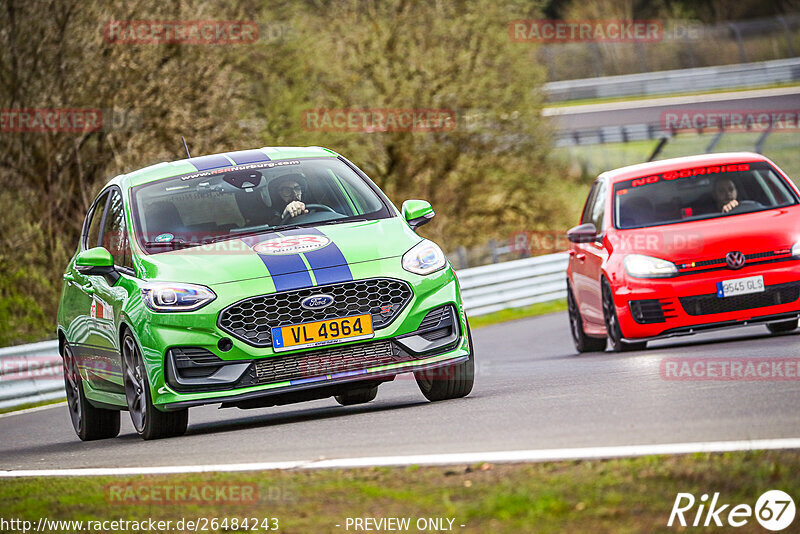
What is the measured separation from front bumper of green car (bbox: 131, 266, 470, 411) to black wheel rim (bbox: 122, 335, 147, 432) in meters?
0.26

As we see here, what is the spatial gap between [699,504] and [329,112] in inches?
1106

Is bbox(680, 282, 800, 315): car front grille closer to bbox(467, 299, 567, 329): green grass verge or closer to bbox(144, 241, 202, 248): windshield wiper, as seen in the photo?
bbox(144, 241, 202, 248): windshield wiper

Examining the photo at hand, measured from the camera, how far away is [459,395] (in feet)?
31.6

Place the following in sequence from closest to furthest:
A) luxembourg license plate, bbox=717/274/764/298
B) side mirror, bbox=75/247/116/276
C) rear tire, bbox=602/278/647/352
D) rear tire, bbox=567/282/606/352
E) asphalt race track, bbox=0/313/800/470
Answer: asphalt race track, bbox=0/313/800/470, side mirror, bbox=75/247/116/276, luxembourg license plate, bbox=717/274/764/298, rear tire, bbox=602/278/647/352, rear tire, bbox=567/282/606/352

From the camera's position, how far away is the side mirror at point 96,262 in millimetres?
9555

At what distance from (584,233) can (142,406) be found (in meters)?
5.05

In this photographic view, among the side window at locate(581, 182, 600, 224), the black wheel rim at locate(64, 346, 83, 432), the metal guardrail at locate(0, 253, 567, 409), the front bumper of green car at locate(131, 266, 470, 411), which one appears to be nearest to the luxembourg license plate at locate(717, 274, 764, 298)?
the side window at locate(581, 182, 600, 224)

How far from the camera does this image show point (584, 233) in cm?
1285

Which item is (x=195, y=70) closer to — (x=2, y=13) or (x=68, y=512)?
(x=2, y=13)

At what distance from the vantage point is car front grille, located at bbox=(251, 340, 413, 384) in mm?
8742

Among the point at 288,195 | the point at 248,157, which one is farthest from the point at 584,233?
the point at 288,195

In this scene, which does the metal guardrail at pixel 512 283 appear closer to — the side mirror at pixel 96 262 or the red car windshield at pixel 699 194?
the red car windshield at pixel 699 194

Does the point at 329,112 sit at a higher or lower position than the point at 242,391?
lower

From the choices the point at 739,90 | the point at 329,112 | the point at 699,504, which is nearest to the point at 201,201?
the point at 699,504
